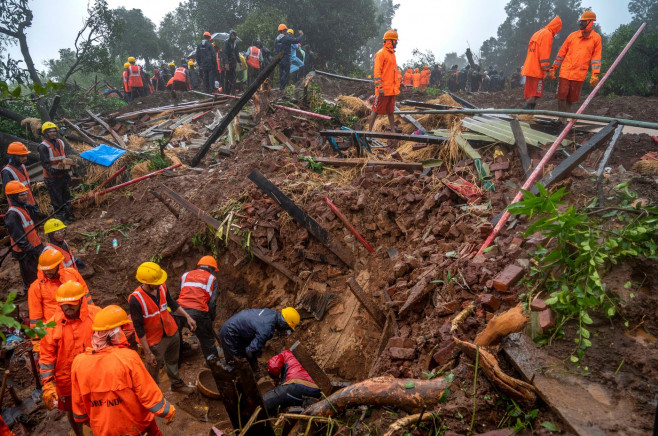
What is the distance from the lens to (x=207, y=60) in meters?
14.5

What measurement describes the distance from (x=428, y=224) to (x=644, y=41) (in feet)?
48.2

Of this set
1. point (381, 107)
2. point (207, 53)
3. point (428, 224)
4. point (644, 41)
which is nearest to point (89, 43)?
point (207, 53)

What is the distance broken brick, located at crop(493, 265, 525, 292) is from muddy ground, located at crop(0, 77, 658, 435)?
7cm

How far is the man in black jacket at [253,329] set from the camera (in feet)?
15.1

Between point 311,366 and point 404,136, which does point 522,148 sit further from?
point 311,366

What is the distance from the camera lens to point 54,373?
3.78m

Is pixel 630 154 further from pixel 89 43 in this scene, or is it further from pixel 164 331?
pixel 89 43

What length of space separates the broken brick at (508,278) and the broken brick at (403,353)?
3.02 ft

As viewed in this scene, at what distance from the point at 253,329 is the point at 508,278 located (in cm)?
304

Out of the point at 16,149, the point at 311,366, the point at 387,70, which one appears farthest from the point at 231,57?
the point at 311,366

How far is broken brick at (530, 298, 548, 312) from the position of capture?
2.64 m

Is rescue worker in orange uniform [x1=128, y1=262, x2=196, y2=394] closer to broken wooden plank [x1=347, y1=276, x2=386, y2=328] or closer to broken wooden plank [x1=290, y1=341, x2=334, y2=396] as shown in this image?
broken wooden plank [x1=290, y1=341, x2=334, y2=396]

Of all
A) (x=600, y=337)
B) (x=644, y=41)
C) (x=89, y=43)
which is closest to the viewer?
(x=600, y=337)

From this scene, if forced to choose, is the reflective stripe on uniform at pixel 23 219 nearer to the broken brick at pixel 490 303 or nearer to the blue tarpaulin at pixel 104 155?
the blue tarpaulin at pixel 104 155
